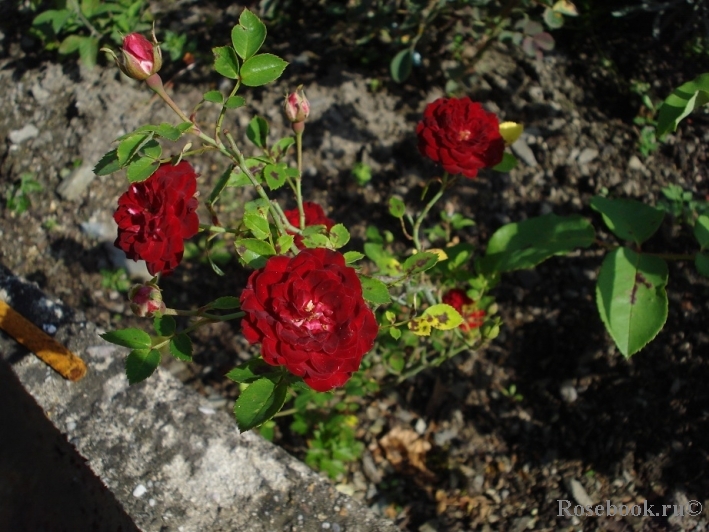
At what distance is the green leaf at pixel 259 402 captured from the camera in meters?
0.91

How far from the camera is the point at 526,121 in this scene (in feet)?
6.63

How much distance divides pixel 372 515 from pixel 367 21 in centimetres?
158

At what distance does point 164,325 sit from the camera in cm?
99

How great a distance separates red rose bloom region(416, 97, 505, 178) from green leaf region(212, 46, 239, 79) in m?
0.43

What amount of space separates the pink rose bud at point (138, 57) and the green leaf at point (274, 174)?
0.26 meters

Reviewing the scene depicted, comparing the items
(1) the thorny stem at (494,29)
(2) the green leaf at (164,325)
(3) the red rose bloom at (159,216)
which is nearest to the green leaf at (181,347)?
(2) the green leaf at (164,325)

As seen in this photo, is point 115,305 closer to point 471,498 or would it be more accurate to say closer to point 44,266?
point 44,266

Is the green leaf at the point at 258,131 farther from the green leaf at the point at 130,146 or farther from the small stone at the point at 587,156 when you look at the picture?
the small stone at the point at 587,156

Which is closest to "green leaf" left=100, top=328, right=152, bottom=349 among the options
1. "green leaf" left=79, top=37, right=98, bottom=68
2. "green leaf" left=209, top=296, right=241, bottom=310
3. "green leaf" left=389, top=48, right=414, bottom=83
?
"green leaf" left=209, top=296, right=241, bottom=310

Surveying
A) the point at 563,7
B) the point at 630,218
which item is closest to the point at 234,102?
the point at 630,218

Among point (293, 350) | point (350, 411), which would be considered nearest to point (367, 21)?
point (350, 411)

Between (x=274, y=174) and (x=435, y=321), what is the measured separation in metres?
0.41

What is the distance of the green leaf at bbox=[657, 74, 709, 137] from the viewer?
107cm

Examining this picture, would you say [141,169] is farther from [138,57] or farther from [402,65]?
[402,65]
